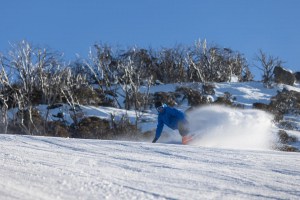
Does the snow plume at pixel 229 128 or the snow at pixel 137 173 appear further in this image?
the snow plume at pixel 229 128

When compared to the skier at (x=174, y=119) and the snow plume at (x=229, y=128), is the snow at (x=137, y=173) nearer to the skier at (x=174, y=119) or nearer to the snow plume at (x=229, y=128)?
the skier at (x=174, y=119)

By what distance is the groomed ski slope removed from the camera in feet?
15.5

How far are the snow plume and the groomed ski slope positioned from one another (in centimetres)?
566

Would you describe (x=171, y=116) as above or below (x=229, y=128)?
above

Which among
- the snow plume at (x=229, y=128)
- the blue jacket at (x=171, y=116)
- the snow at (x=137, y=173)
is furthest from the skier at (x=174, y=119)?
the snow at (x=137, y=173)

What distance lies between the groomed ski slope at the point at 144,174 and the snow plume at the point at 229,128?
18.6 feet

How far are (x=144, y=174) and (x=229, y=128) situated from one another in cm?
1039

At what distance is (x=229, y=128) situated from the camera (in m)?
16.0

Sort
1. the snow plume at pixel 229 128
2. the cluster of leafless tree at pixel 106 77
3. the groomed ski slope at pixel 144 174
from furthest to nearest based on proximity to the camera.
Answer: the cluster of leafless tree at pixel 106 77 → the snow plume at pixel 229 128 → the groomed ski slope at pixel 144 174

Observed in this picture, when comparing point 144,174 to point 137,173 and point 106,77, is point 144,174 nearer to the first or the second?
point 137,173

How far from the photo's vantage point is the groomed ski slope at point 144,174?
15.5 feet

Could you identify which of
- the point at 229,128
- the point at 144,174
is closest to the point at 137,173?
the point at 144,174

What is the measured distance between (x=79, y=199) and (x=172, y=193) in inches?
42.0

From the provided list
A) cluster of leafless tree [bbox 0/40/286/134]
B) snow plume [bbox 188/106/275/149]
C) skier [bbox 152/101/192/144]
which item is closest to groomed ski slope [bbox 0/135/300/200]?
skier [bbox 152/101/192/144]
